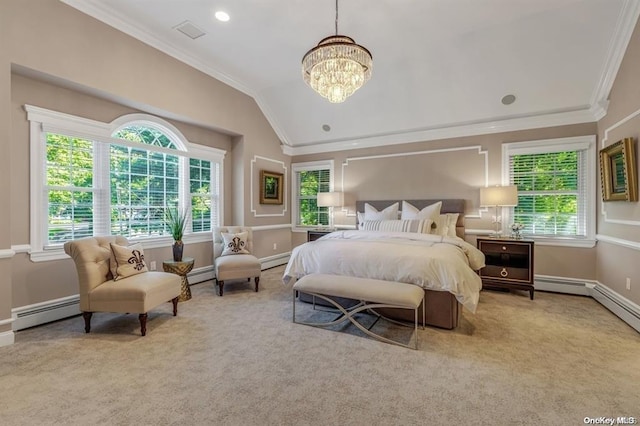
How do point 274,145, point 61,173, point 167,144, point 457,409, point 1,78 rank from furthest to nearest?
point 274,145, point 167,144, point 61,173, point 1,78, point 457,409

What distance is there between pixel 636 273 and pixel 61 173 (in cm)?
630

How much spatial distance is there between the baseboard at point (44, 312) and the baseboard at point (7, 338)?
254mm

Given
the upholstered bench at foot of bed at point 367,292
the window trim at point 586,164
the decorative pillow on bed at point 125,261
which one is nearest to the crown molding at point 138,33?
the decorative pillow on bed at point 125,261

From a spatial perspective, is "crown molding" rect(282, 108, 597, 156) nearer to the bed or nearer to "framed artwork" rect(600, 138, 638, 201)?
"framed artwork" rect(600, 138, 638, 201)

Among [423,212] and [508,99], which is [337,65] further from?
[508,99]

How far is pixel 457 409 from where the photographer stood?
1.79 meters

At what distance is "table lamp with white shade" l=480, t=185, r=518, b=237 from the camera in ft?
13.6

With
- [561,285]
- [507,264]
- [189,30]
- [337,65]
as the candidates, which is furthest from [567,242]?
[189,30]

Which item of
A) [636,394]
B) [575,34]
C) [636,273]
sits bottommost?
[636,394]

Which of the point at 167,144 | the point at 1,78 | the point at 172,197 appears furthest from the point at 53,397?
the point at 167,144

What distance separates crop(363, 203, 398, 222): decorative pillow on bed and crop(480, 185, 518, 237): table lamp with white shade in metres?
1.33

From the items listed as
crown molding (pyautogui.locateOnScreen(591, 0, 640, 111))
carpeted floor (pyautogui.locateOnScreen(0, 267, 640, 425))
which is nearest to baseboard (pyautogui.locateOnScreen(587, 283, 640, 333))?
carpeted floor (pyautogui.locateOnScreen(0, 267, 640, 425))

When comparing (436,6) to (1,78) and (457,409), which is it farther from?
(1,78)

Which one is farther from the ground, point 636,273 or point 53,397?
point 636,273
